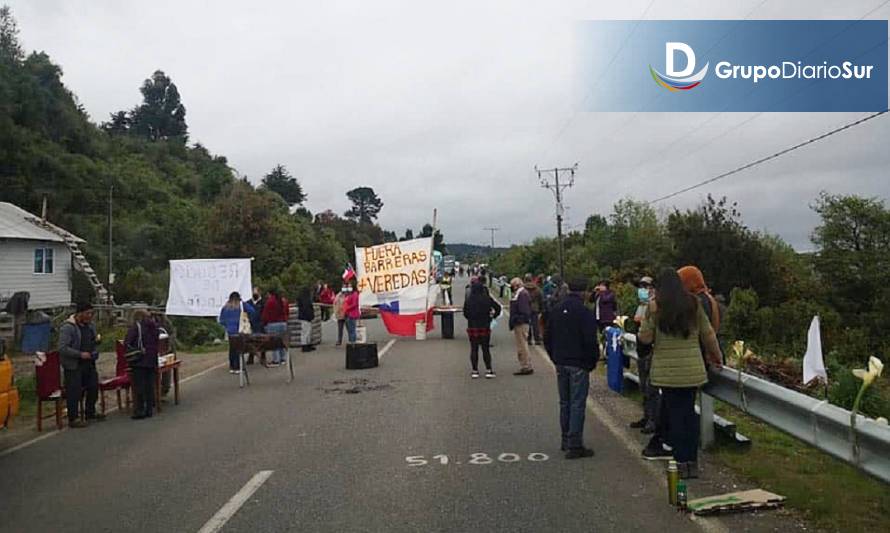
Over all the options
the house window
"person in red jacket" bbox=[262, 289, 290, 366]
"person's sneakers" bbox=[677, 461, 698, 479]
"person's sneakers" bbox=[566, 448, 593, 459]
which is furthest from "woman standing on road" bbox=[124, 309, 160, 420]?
the house window

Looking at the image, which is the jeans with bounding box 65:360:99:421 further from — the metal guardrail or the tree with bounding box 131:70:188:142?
the tree with bounding box 131:70:188:142

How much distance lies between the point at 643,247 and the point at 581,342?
49027 millimetres

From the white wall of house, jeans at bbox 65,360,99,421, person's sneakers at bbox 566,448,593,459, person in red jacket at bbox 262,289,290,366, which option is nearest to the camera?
person's sneakers at bbox 566,448,593,459

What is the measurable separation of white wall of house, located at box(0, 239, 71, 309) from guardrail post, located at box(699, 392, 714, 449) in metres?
33.1

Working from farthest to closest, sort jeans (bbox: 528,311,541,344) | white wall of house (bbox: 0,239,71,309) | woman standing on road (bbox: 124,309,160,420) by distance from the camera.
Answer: white wall of house (bbox: 0,239,71,309) → jeans (bbox: 528,311,541,344) → woman standing on road (bbox: 124,309,160,420)

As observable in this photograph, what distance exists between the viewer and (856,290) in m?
49.5

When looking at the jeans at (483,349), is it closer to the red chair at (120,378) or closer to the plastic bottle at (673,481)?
the red chair at (120,378)

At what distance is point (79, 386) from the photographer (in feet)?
36.7

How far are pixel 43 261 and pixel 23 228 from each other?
2089mm

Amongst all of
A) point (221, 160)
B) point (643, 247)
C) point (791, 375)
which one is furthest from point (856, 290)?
point (221, 160)

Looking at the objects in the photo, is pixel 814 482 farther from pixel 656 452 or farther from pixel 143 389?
pixel 143 389

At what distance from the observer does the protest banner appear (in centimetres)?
2173

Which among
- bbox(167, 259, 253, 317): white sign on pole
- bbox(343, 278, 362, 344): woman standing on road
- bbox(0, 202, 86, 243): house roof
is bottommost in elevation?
bbox(343, 278, 362, 344): woman standing on road

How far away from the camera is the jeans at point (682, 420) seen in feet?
23.3
